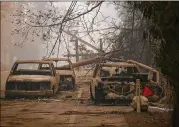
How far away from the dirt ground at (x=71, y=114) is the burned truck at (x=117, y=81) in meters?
0.31

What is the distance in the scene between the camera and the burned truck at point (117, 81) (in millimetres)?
10602

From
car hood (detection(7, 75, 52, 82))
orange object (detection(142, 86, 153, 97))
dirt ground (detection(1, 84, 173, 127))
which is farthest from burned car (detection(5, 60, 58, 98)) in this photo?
orange object (detection(142, 86, 153, 97))

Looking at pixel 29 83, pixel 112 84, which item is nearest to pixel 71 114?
pixel 112 84

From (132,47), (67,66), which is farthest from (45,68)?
(132,47)

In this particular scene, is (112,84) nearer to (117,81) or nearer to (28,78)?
(117,81)

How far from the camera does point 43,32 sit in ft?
26.3

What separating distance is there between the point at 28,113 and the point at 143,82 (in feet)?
11.6

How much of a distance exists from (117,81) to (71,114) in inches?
84.9

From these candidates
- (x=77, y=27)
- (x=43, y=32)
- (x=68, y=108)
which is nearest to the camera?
(x=43, y=32)

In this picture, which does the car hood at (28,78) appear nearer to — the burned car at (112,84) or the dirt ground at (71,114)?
the dirt ground at (71,114)

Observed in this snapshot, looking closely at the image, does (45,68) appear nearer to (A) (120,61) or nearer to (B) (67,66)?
(B) (67,66)

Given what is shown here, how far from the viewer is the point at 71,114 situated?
9430 mm

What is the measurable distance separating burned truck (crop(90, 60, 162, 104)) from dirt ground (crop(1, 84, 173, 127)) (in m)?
0.31

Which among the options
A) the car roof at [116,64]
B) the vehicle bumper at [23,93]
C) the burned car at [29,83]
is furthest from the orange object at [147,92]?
the vehicle bumper at [23,93]
